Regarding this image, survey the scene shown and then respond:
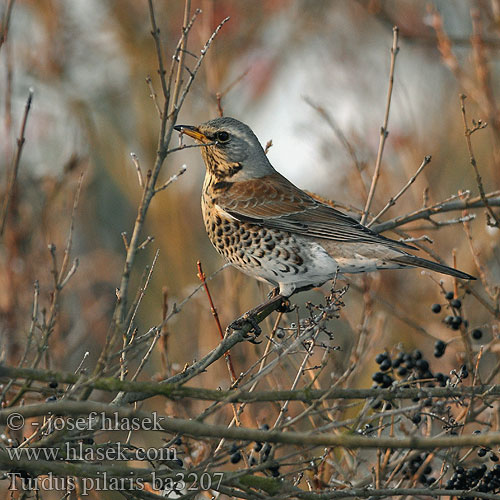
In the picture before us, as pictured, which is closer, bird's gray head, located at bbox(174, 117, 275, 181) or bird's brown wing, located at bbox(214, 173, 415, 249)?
bird's brown wing, located at bbox(214, 173, 415, 249)

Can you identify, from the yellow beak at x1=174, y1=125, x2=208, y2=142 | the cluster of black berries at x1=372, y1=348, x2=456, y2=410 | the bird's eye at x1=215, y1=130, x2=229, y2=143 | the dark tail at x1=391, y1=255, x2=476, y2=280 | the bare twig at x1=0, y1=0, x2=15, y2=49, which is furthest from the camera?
the bird's eye at x1=215, y1=130, x2=229, y2=143

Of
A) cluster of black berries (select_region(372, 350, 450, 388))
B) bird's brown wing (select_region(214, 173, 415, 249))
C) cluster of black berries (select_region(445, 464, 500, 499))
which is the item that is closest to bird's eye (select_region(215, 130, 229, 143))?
bird's brown wing (select_region(214, 173, 415, 249))

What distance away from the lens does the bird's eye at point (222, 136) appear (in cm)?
567

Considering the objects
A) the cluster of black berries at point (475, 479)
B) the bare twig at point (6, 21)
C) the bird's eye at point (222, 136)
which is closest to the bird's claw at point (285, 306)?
the bird's eye at point (222, 136)

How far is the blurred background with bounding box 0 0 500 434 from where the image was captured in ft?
24.6

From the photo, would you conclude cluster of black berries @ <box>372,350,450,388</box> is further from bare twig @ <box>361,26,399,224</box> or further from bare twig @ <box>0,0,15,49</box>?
bare twig @ <box>0,0,15,49</box>

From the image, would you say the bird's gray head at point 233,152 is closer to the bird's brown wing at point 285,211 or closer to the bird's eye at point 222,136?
the bird's eye at point 222,136

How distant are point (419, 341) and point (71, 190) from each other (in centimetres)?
439

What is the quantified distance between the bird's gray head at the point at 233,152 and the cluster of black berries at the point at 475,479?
117 inches

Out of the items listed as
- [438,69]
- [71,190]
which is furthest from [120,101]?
[438,69]

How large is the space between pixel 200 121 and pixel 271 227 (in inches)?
214

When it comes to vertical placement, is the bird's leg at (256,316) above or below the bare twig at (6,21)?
below

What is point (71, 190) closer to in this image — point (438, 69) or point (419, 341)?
point (419, 341)

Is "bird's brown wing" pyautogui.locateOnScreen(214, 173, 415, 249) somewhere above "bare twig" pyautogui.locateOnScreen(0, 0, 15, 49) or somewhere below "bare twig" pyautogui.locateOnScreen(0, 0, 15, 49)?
below
